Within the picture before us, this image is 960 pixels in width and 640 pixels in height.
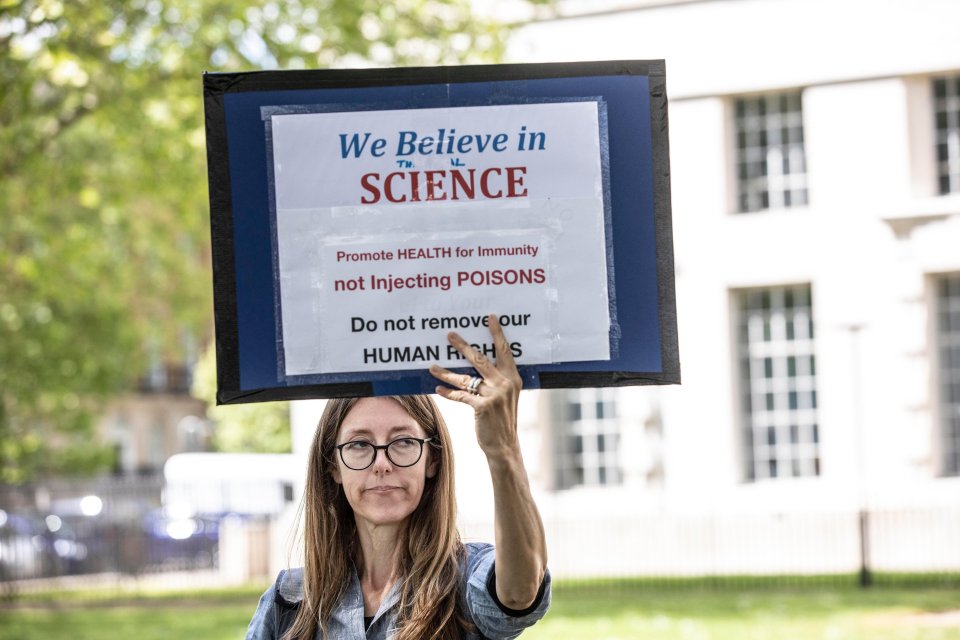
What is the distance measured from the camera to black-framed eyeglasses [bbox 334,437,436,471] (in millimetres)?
3809

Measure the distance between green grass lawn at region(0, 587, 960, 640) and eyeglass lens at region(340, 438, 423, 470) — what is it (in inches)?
562

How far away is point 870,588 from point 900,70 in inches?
324

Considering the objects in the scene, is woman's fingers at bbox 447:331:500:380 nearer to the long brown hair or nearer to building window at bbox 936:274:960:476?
the long brown hair

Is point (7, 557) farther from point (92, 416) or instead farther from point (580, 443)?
point (92, 416)

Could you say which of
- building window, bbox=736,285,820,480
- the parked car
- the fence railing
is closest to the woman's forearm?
the fence railing

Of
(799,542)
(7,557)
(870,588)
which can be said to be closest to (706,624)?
(870,588)

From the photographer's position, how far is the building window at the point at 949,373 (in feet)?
88.5

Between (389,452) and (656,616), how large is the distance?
17.6 metres

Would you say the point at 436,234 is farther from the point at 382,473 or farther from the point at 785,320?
the point at 785,320

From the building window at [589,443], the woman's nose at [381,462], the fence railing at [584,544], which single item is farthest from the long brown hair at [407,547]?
the building window at [589,443]

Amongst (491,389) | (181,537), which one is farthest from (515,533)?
(181,537)

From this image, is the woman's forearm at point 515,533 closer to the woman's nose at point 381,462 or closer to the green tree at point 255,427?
the woman's nose at point 381,462

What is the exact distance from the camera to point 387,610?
12.2 feet

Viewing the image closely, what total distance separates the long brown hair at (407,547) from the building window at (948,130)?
24553 millimetres
